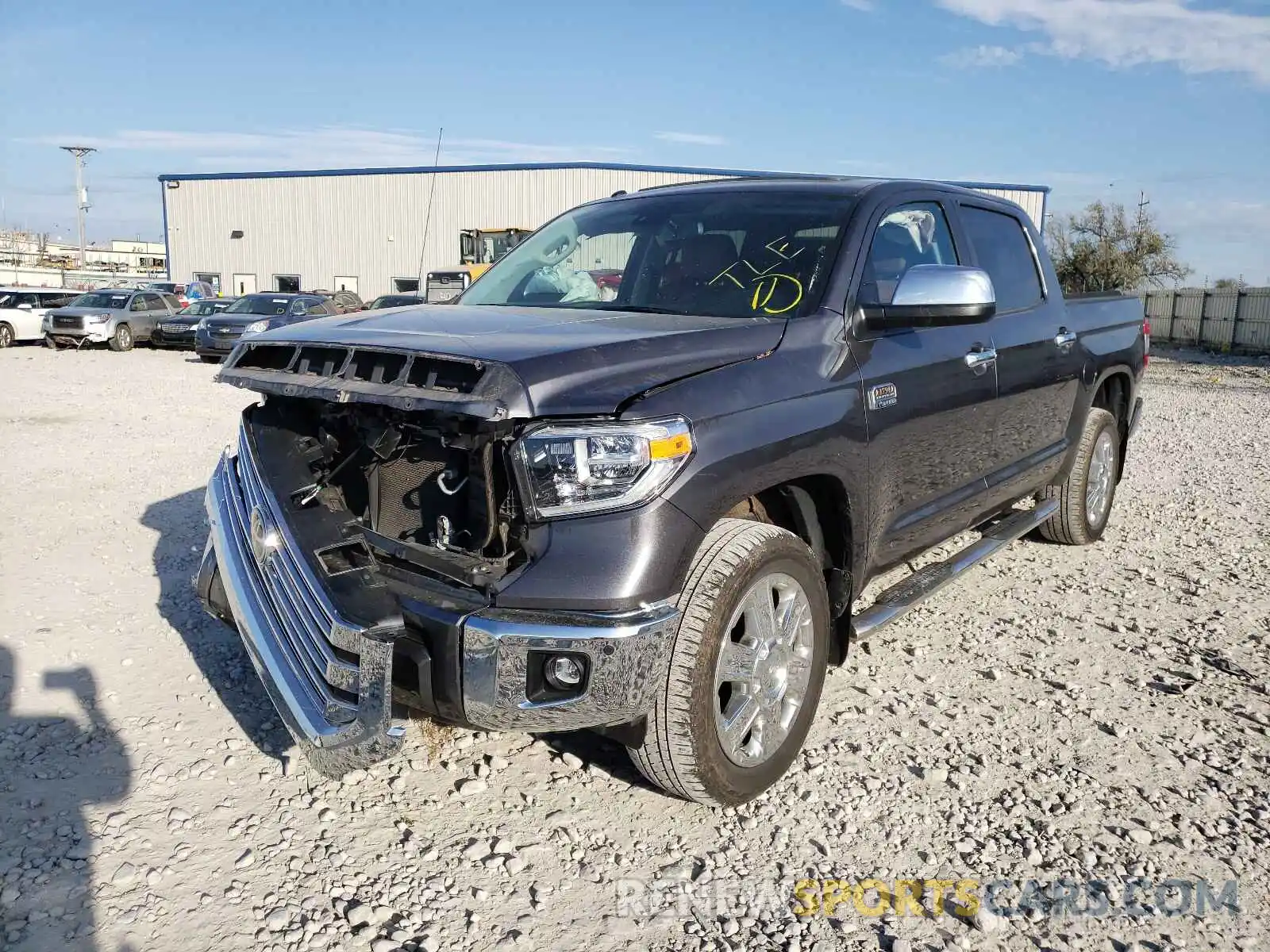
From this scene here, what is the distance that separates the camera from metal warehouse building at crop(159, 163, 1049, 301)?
39.2 meters

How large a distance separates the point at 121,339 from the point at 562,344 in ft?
76.1

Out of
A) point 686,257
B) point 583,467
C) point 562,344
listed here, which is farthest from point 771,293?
point 583,467

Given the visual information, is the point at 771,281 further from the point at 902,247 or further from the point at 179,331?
the point at 179,331

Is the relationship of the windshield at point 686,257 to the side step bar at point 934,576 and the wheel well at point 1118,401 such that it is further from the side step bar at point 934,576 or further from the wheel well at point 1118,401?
the wheel well at point 1118,401

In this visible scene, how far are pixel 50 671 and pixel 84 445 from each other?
5515 mm

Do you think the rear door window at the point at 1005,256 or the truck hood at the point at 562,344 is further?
the rear door window at the point at 1005,256

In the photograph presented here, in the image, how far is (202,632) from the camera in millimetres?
4141

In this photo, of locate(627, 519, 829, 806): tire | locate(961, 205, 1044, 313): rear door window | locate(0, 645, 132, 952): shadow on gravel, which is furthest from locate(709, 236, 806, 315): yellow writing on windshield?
locate(0, 645, 132, 952): shadow on gravel

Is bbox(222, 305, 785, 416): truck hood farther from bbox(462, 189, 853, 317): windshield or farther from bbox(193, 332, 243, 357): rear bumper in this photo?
bbox(193, 332, 243, 357): rear bumper

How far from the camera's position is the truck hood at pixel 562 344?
8.00 ft

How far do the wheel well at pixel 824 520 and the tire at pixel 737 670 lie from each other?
0.58 ft

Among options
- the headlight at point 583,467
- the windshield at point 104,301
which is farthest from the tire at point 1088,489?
the windshield at point 104,301

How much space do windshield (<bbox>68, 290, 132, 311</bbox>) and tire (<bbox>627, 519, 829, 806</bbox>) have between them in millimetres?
23754

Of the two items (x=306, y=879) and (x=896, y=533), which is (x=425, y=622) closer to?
(x=306, y=879)
